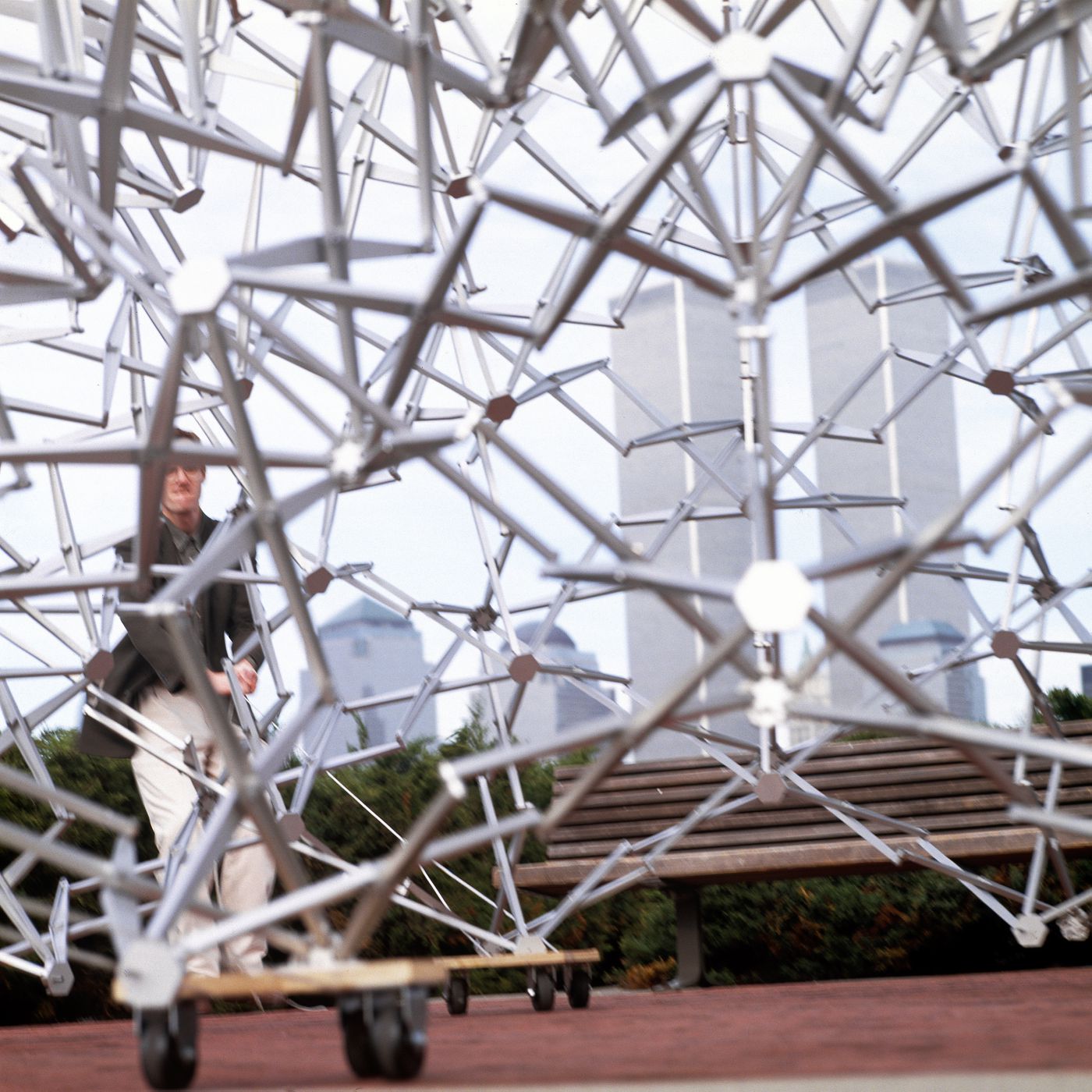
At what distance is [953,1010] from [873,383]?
1178 inches

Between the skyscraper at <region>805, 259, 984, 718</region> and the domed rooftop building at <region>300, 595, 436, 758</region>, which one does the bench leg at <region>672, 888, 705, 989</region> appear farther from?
the skyscraper at <region>805, 259, 984, 718</region>

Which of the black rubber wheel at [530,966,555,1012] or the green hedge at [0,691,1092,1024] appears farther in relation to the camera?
the green hedge at [0,691,1092,1024]

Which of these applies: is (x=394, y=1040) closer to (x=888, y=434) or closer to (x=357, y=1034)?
(x=357, y=1034)

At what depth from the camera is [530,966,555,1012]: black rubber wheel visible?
523 centimetres

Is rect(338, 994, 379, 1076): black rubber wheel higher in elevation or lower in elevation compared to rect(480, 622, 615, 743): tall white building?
lower

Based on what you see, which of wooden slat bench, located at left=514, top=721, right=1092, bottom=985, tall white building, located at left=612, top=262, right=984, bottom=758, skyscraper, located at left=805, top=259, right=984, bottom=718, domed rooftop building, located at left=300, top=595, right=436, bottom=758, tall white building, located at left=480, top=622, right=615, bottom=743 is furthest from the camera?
skyscraper, located at left=805, top=259, right=984, bottom=718

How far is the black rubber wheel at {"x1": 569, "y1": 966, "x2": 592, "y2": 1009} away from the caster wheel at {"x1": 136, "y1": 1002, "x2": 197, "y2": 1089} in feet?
8.60

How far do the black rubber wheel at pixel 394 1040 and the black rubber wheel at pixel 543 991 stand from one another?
8.25ft

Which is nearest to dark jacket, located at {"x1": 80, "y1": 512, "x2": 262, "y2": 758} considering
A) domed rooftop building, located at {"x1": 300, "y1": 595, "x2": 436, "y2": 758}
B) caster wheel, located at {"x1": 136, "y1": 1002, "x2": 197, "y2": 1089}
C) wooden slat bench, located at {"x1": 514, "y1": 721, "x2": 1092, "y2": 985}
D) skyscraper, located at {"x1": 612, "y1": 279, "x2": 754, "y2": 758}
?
wooden slat bench, located at {"x1": 514, "y1": 721, "x2": 1092, "y2": 985}

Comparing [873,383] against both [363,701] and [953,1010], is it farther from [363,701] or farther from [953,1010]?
[953,1010]

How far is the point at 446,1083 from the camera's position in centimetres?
263

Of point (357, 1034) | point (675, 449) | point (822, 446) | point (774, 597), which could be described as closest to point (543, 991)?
point (357, 1034)

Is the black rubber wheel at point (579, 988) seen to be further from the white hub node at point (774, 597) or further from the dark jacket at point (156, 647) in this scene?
the white hub node at point (774, 597)

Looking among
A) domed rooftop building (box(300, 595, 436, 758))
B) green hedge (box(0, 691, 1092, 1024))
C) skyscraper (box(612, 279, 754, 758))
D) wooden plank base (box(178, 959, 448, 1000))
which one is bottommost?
green hedge (box(0, 691, 1092, 1024))
